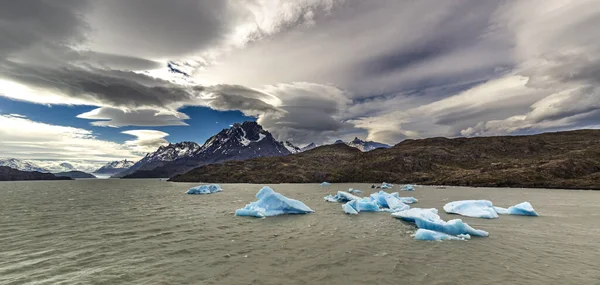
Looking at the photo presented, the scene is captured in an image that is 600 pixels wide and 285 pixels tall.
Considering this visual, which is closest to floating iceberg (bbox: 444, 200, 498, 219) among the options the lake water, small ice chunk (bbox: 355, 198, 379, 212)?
the lake water

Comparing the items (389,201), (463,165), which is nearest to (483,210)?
(389,201)

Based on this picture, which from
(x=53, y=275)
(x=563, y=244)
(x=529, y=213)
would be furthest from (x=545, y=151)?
(x=53, y=275)

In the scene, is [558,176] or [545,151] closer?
[558,176]

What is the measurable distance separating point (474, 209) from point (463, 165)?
446ft

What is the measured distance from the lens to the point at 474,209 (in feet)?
102

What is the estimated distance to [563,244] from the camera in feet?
59.7

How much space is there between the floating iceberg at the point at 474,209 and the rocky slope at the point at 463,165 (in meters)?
81.4

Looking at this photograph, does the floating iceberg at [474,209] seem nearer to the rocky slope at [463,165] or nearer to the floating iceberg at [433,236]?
the floating iceberg at [433,236]

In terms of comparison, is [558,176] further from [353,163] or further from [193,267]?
[193,267]

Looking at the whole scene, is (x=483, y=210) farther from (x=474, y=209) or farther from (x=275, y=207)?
(x=275, y=207)

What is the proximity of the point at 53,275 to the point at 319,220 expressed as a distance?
68.4 ft

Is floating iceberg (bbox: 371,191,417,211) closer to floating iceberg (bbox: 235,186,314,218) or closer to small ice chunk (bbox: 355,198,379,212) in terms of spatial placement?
small ice chunk (bbox: 355,198,379,212)

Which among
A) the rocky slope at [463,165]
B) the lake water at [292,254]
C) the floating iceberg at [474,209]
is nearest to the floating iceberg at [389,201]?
the floating iceberg at [474,209]

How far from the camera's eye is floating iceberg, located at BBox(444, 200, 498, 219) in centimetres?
2982
